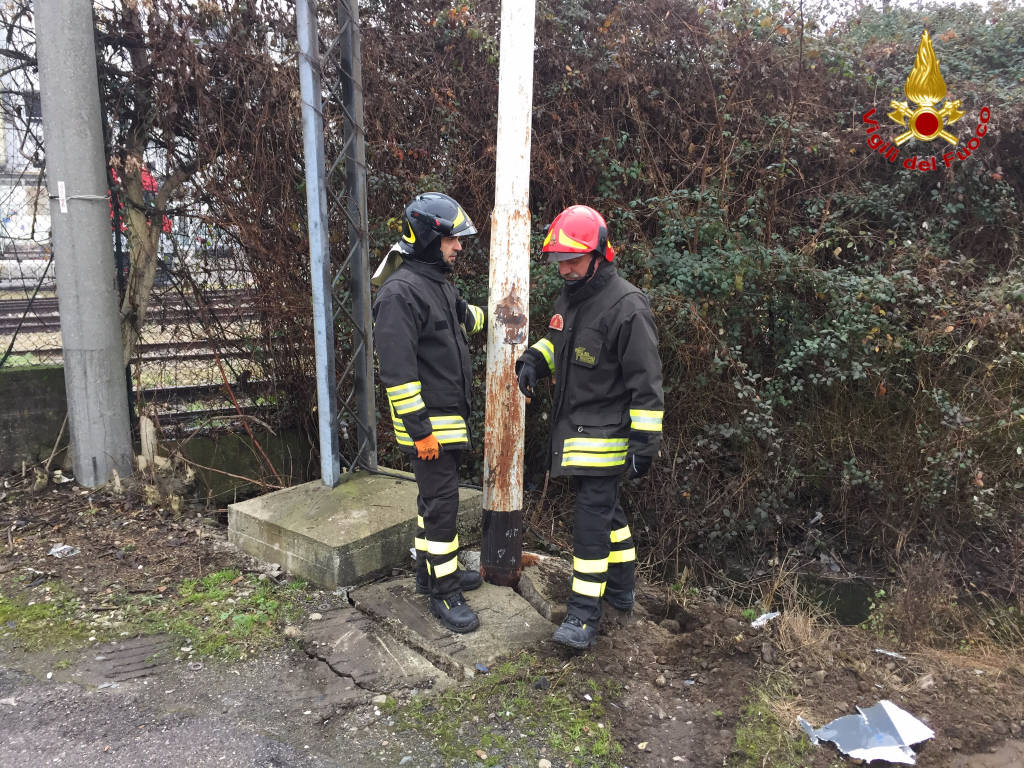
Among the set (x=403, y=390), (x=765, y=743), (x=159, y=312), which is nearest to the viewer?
(x=765, y=743)

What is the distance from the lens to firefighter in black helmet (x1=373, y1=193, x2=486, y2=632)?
3297 mm

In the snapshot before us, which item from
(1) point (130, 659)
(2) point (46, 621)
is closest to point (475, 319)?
(1) point (130, 659)

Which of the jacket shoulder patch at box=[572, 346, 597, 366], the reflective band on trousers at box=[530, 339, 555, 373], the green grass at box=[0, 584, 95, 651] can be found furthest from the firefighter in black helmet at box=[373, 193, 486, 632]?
the green grass at box=[0, 584, 95, 651]

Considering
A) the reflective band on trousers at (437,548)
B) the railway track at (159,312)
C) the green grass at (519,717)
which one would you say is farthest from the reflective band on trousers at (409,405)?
the railway track at (159,312)

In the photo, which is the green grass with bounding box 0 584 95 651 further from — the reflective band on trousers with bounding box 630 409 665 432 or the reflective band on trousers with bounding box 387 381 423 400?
the reflective band on trousers with bounding box 630 409 665 432

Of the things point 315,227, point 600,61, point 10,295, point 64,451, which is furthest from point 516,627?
point 600,61

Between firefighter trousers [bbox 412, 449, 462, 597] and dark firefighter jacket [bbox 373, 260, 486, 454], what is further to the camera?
firefighter trousers [bbox 412, 449, 462, 597]

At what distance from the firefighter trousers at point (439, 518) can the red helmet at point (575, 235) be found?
1198 millimetres

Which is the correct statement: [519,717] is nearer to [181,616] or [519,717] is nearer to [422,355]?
[422,355]

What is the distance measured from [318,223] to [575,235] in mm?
1785

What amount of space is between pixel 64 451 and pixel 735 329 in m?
A: 5.51

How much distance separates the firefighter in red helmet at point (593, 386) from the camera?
10.5 ft

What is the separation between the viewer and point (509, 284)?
11.6ft

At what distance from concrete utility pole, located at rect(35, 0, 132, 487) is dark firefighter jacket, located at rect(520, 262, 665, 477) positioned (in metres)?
3.53
